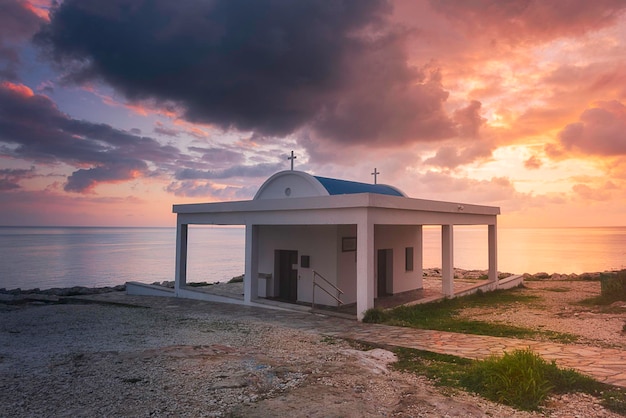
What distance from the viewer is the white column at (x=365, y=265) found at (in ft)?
33.9

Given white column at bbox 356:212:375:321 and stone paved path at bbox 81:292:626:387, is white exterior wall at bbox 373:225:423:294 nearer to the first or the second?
white column at bbox 356:212:375:321

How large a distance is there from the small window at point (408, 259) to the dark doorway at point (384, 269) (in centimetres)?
106

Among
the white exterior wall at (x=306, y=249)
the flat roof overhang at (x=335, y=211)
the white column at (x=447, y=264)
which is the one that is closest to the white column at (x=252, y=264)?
the flat roof overhang at (x=335, y=211)

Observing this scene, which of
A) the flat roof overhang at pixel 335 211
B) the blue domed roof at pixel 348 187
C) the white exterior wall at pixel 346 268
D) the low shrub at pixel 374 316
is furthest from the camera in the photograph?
the blue domed roof at pixel 348 187

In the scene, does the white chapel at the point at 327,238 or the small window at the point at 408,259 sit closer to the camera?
the white chapel at the point at 327,238

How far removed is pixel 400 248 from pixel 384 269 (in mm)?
1107

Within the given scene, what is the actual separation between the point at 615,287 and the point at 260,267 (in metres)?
12.2

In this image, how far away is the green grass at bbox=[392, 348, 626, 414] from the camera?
5.05 metres

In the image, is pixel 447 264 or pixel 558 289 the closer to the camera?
pixel 447 264

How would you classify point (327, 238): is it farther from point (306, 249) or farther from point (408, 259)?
point (408, 259)

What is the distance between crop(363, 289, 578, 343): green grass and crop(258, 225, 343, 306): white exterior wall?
270cm

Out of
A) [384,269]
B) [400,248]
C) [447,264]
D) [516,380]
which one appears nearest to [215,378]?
[516,380]

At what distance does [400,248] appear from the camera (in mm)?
15750

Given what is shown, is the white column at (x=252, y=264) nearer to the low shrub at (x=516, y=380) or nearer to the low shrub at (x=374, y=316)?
the low shrub at (x=374, y=316)
